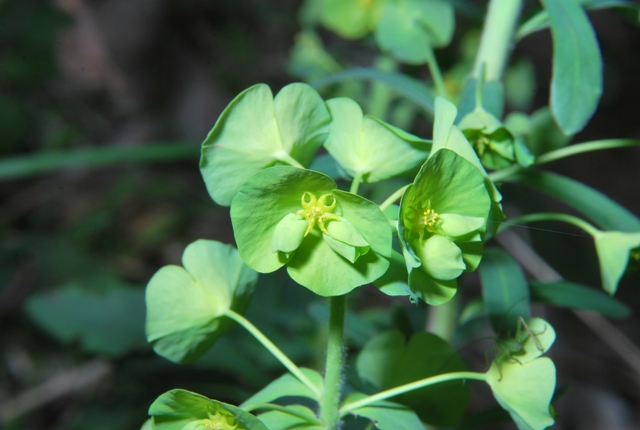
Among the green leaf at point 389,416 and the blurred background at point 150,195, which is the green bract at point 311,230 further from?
the blurred background at point 150,195

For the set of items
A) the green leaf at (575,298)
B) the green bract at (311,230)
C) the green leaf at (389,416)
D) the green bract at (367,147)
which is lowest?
the green leaf at (575,298)

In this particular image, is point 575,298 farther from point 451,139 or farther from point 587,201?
point 451,139

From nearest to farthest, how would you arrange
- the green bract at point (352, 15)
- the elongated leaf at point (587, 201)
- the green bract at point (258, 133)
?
1. the green bract at point (258, 133)
2. the elongated leaf at point (587, 201)
3. the green bract at point (352, 15)

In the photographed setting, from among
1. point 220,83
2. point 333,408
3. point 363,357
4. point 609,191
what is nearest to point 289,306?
point 363,357

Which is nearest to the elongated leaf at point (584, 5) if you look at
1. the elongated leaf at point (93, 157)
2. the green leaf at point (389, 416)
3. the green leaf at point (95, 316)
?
the green leaf at point (389, 416)

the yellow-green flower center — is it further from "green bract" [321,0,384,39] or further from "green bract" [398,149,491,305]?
"green bract" [321,0,384,39]

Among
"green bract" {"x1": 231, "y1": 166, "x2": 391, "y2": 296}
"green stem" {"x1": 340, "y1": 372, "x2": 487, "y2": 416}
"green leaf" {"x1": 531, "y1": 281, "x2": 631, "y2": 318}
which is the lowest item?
"green leaf" {"x1": 531, "y1": 281, "x2": 631, "y2": 318}

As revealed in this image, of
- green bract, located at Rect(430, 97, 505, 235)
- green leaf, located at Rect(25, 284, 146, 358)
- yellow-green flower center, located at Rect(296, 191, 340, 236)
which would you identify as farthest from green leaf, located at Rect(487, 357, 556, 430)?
green leaf, located at Rect(25, 284, 146, 358)
